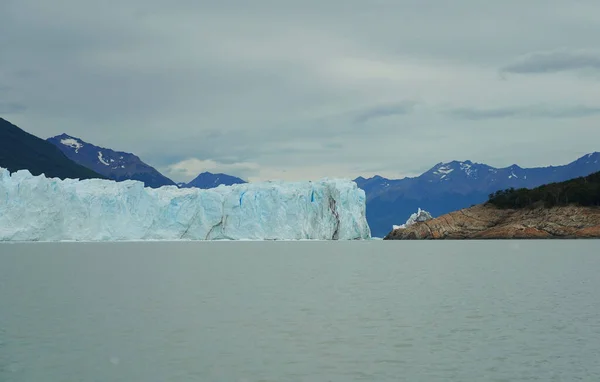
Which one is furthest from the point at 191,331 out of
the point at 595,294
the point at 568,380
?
the point at 595,294

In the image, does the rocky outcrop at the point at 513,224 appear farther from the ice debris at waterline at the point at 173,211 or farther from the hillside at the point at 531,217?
the ice debris at waterline at the point at 173,211

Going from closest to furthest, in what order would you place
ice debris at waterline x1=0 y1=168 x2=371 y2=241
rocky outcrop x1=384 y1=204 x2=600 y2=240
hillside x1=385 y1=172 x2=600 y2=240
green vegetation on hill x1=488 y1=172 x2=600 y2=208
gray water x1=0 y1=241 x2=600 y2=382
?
gray water x1=0 y1=241 x2=600 y2=382, ice debris at waterline x1=0 y1=168 x2=371 y2=241, rocky outcrop x1=384 y1=204 x2=600 y2=240, hillside x1=385 y1=172 x2=600 y2=240, green vegetation on hill x1=488 y1=172 x2=600 y2=208

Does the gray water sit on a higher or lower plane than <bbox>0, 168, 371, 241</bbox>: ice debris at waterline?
lower

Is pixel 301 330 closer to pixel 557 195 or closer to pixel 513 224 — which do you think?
pixel 513 224

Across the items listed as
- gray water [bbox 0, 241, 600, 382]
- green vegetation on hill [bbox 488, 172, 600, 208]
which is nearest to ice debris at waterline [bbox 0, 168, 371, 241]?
green vegetation on hill [bbox 488, 172, 600, 208]

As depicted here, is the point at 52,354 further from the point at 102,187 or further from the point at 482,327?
the point at 102,187

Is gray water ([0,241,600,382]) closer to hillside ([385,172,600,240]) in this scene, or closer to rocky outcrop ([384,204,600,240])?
rocky outcrop ([384,204,600,240])

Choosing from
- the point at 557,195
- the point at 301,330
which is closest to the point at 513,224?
the point at 557,195
